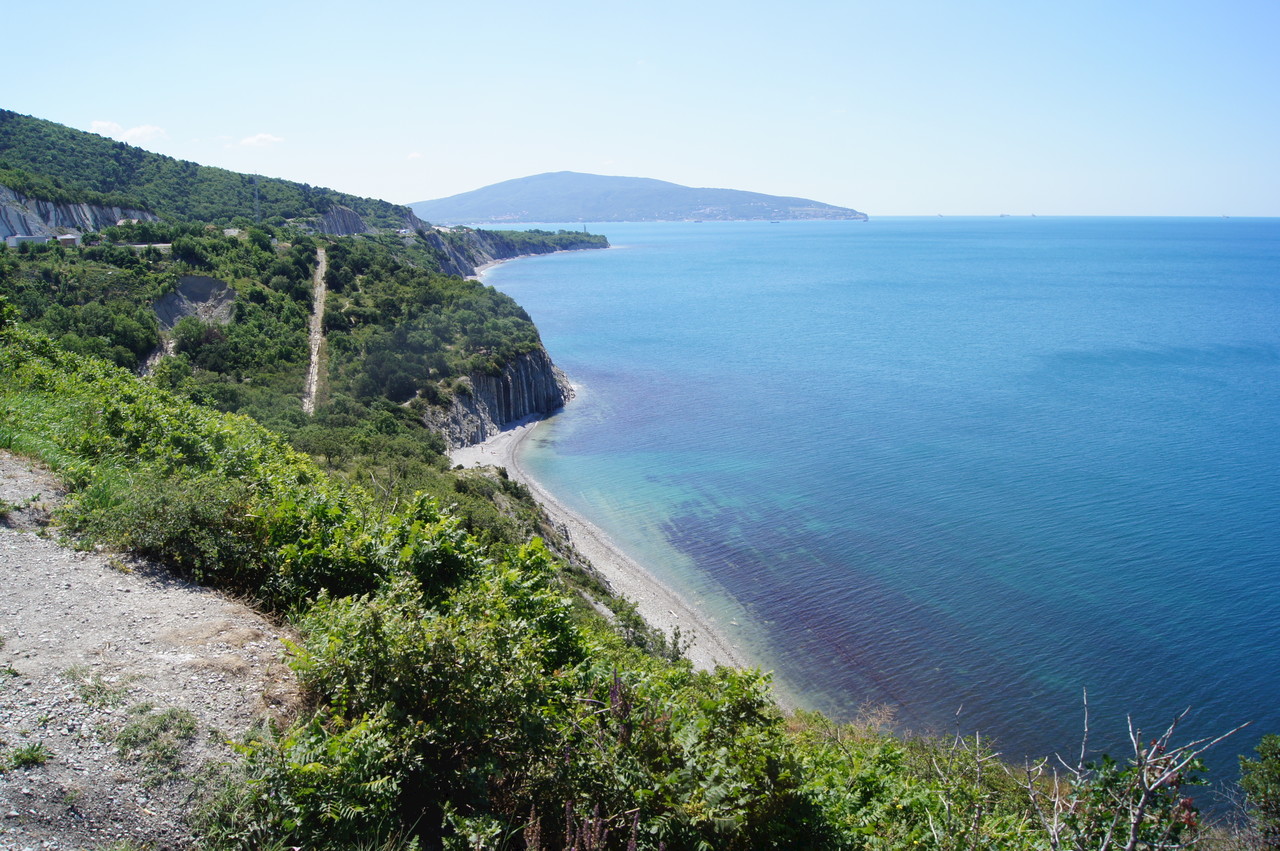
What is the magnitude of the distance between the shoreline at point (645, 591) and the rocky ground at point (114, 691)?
56.8 ft

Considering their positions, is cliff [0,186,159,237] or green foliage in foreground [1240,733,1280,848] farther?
cliff [0,186,159,237]

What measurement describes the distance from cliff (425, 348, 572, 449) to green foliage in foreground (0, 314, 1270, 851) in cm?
3952

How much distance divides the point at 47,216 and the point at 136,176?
33.3m

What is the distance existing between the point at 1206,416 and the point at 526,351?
56795 mm

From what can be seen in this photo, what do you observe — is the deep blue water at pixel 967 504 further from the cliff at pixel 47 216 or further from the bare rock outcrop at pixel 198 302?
the cliff at pixel 47 216

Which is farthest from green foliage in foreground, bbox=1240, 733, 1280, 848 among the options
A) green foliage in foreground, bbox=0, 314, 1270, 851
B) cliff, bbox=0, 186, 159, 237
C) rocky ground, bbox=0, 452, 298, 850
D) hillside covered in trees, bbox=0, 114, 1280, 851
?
cliff, bbox=0, 186, 159, 237

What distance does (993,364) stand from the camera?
7538cm

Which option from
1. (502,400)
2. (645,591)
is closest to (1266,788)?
(645,591)

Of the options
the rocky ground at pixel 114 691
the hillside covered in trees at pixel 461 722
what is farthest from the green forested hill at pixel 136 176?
the rocky ground at pixel 114 691

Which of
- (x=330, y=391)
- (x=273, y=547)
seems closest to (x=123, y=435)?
(x=273, y=547)

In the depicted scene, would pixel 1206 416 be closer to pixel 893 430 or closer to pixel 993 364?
pixel 993 364

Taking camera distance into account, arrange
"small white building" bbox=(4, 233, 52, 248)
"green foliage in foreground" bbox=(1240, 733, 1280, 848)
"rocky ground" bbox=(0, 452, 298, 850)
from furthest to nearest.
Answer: "small white building" bbox=(4, 233, 52, 248) → "green foliage in foreground" bbox=(1240, 733, 1280, 848) → "rocky ground" bbox=(0, 452, 298, 850)

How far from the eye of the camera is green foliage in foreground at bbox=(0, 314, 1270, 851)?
6.32m

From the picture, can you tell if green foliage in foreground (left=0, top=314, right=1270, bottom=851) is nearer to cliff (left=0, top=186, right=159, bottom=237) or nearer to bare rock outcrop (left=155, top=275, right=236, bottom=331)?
bare rock outcrop (left=155, top=275, right=236, bottom=331)
